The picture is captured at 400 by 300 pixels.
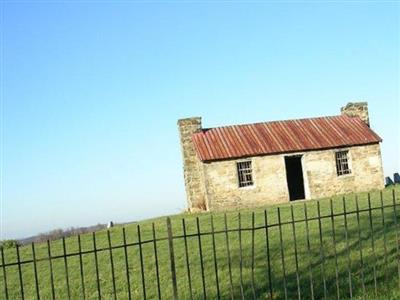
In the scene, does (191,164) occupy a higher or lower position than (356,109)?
lower

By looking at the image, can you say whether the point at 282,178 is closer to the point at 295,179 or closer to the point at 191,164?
the point at 295,179

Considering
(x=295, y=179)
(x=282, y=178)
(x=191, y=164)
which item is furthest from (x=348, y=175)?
(x=191, y=164)

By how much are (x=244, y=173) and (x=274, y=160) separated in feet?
5.61

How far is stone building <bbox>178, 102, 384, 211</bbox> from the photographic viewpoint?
24828 mm

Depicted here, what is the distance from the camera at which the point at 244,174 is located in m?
25.1

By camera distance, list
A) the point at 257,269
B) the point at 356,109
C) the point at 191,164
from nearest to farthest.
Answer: the point at 257,269 < the point at 191,164 < the point at 356,109

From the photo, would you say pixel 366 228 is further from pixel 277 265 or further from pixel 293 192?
pixel 293 192

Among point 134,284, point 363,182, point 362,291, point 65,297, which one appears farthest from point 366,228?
point 363,182

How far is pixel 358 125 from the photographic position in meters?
28.0

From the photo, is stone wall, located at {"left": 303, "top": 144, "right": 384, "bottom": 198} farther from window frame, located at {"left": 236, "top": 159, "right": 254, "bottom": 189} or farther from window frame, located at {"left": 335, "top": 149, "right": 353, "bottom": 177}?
window frame, located at {"left": 236, "top": 159, "right": 254, "bottom": 189}

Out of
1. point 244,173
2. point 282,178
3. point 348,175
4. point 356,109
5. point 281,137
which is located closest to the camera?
point 244,173

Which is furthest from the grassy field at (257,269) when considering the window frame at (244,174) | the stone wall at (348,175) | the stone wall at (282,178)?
the stone wall at (348,175)

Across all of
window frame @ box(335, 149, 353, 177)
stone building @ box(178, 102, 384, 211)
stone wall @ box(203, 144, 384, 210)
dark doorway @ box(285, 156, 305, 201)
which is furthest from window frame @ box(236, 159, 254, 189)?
window frame @ box(335, 149, 353, 177)

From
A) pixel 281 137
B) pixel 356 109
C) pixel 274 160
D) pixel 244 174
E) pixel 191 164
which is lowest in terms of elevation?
pixel 244 174
